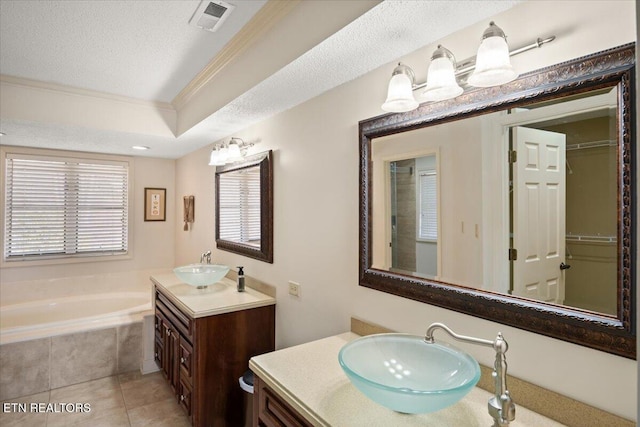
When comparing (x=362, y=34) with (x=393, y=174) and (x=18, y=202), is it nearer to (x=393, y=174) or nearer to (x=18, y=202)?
(x=393, y=174)

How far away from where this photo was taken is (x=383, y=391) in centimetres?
101

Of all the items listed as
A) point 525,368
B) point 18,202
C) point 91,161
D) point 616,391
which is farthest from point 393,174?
point 18,202

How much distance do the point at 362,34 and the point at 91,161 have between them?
3.99 m

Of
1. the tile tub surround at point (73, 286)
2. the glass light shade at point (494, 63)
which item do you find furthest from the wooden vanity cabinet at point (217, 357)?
the tile tub surround at point (73, 286)

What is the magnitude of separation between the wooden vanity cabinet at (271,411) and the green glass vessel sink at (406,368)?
0.27 meters

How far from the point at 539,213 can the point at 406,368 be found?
0.73 meters

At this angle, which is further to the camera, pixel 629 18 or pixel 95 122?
pixel 95 122

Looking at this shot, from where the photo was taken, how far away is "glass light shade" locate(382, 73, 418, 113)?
4.51ft

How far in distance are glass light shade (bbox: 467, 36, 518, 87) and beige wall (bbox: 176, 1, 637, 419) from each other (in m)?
0.12

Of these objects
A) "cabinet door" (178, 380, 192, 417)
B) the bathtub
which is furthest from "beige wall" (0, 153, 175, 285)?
"cabinet door" (178, 380, 192, 417)

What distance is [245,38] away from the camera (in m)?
1.98

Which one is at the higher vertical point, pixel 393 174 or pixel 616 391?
pixel 393 174

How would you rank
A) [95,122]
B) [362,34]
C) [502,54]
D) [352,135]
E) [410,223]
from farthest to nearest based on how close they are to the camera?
[95,122], [352,135], [410,223], [362,34], [502,54]

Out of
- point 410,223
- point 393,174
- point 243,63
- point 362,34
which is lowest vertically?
point 410,223
